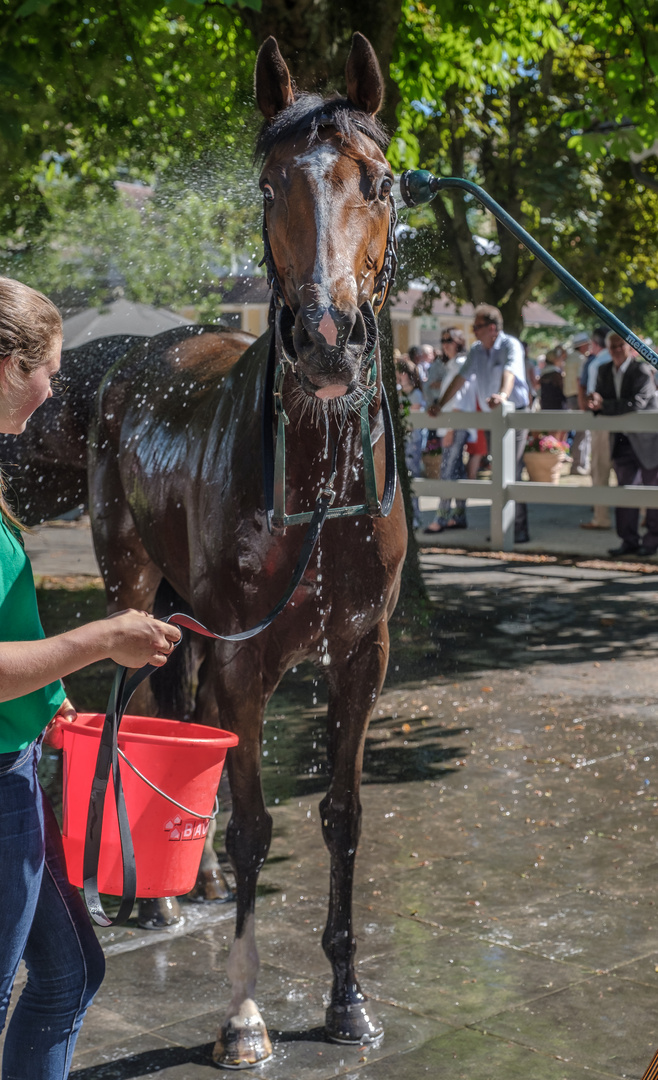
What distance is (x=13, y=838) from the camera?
2.33 metres

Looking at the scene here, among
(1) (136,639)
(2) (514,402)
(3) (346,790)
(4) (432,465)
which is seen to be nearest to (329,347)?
(1) (136,639)

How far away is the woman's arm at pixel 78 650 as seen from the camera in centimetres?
212

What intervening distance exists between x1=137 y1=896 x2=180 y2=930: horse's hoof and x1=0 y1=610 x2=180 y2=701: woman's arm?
7.92ft

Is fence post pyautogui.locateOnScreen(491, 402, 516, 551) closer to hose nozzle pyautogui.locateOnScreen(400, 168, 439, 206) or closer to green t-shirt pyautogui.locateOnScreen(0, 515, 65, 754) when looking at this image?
hose nozzle pyautogui.locateOnScreen(400, 168, 439, 206)

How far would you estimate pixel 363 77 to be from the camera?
3318 millimetres

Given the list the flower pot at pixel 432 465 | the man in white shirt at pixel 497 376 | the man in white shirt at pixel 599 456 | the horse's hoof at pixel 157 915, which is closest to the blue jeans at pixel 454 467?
the flower pot at pixel 432 465

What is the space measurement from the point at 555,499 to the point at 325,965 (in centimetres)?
1001

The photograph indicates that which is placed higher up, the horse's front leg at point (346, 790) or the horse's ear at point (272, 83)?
the horse's ear at point (272, 83)

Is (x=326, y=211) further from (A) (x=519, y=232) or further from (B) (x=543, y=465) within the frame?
(B) (x=543, y=465)

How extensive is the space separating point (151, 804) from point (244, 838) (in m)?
0.84

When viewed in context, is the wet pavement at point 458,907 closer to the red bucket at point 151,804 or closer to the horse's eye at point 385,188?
the red bucket at point 151,804

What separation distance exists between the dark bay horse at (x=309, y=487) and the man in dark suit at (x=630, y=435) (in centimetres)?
945

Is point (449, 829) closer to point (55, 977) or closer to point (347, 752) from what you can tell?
point (347, 752)

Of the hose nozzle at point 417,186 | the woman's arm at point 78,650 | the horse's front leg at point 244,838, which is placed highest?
the hose nozzle at point 417,186
